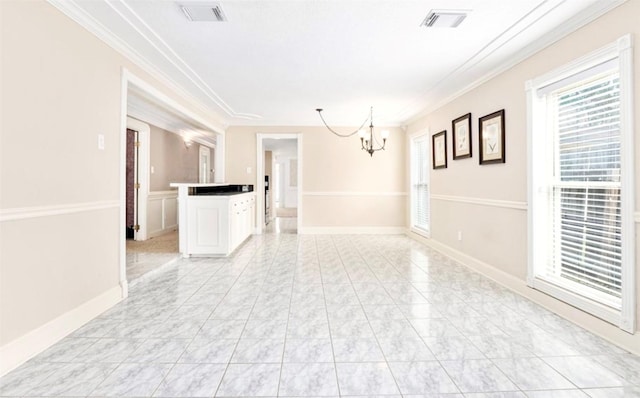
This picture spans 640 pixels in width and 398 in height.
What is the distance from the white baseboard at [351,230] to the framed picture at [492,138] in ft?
10.4

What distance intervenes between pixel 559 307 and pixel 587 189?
0.97 meters

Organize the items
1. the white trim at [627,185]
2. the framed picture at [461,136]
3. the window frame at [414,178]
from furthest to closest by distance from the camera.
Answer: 1. the window frame at [414,178]
2. the framed picture at [461,136]
3. the white trim at [627,185]

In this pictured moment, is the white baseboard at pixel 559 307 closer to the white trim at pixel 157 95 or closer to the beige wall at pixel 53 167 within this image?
the beige wall at pixel 53 167

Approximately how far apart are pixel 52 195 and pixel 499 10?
11.3ft

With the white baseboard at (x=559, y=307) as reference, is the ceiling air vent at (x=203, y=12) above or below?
above

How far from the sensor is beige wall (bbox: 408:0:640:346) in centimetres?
221

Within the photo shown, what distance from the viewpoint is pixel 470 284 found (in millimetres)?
3354

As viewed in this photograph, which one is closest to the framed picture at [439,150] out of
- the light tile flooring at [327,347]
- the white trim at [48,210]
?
the light tile flooring at [327,347]

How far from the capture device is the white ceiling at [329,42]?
2340mm

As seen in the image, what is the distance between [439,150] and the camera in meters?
4.99

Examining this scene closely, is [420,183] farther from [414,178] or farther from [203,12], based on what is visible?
[203,12]

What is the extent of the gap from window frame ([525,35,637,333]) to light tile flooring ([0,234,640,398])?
0.23 metres

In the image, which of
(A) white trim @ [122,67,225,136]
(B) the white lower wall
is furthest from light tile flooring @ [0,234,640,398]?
(B) the white lower wall

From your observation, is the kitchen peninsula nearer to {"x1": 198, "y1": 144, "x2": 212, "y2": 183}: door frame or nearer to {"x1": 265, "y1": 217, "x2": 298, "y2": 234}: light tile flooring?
{"x1": 265, "y1": 217, "x2": 298, "y2": 234}: light tile flooring
